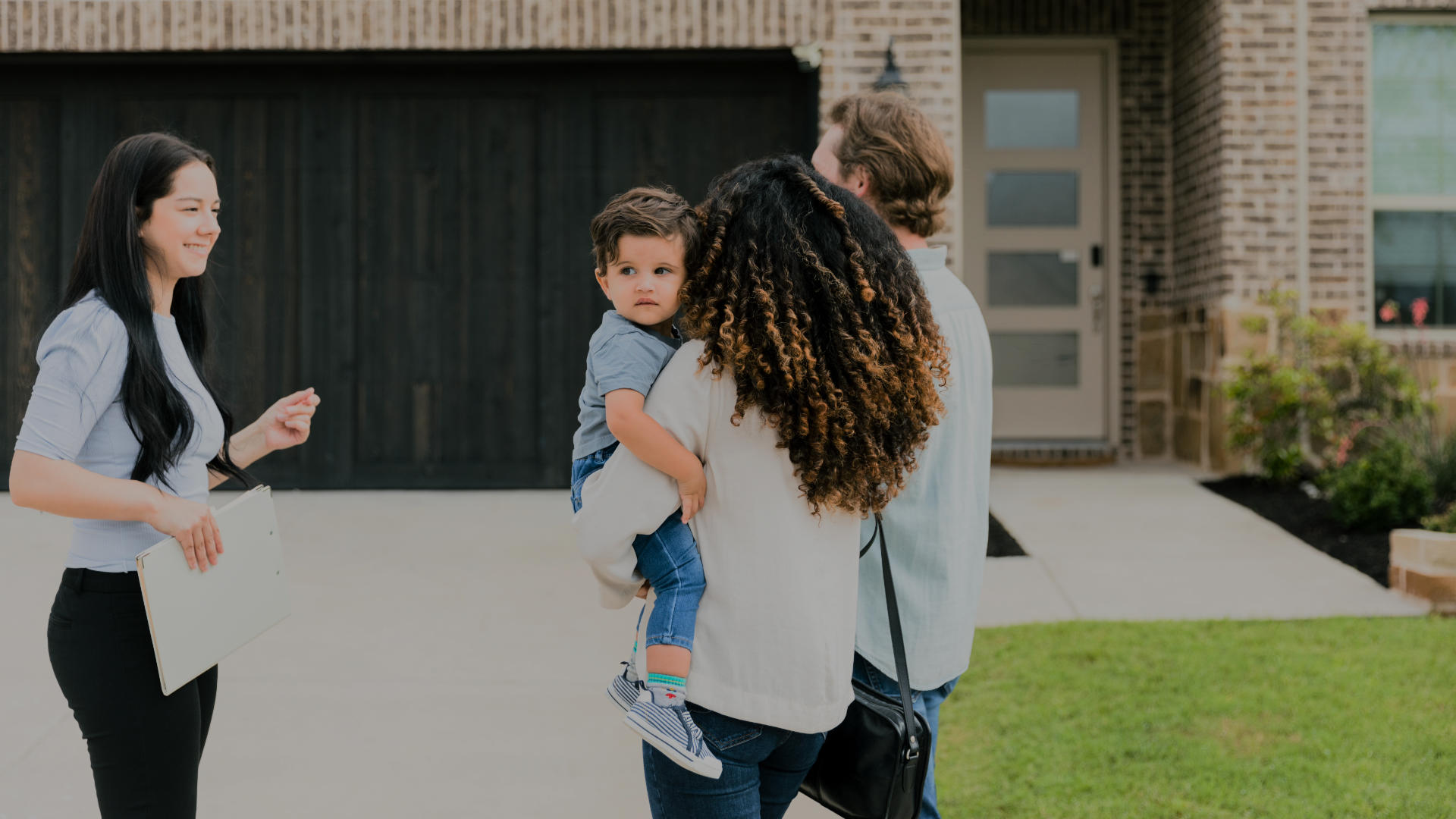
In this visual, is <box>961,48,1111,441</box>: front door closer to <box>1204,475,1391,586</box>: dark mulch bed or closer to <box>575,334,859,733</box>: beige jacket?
<box>1204,475,1391,586</box>: dark mulch bed

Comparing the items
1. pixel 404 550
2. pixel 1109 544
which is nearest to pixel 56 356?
pixel 404 550

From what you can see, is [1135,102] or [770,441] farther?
[1135,102]

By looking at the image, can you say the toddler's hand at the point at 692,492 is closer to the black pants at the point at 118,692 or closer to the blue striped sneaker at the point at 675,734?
the blue striped sneaker at the point at 675,734

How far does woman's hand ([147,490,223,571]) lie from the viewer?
2.21 m

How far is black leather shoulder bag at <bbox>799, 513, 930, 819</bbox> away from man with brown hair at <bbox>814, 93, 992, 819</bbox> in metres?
0.06

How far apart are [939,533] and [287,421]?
1335mm

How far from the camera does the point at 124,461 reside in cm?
228

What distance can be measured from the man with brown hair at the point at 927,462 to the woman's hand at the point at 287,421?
115cm

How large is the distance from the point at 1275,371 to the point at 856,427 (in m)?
7.50

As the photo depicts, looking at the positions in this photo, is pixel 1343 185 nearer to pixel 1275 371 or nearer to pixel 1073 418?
pixel 1275 371

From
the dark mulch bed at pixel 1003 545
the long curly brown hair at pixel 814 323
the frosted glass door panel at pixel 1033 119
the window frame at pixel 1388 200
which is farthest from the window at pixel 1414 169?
the long curly brown hair at pixel 814 323

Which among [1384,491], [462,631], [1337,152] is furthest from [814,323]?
[1337,152]

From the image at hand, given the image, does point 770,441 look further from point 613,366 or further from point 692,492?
point 613,366

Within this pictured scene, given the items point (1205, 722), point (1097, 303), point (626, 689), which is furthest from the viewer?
point (1097, 303)
